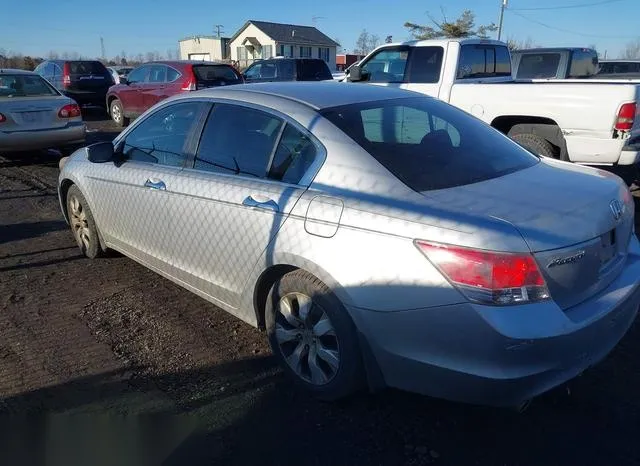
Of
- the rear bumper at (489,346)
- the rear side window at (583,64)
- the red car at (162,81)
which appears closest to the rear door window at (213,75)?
the red car at (162,81)

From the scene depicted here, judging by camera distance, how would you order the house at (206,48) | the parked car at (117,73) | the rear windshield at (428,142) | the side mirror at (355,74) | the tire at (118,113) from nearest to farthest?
1. the rear windshield at (428,142)
2. the side mirror at (355,74)
3. the tire at (118,113)
4. the parked car at (117,73)
5. the house at (206,48)

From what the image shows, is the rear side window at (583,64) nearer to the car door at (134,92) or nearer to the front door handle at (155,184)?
the car door at (134,92)

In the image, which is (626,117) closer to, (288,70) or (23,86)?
(23,86)

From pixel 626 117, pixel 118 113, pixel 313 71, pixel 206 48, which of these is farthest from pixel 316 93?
pixel 206 48

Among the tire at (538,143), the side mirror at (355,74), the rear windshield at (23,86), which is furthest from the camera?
the rear windshield at (23,86)

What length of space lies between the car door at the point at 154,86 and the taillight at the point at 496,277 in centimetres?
1199

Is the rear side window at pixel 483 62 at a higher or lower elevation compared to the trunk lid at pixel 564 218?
higher

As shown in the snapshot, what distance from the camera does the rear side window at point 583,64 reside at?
38.0 feet

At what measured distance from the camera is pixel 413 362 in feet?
8.28

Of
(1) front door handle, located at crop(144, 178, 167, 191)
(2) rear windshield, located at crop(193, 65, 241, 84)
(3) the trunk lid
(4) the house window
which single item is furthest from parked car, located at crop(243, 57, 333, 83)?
(4) the house window

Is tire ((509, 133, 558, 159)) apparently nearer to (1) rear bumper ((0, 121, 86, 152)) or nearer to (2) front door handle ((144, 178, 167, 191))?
(2) front door handle ((144, 178, 167, 191))

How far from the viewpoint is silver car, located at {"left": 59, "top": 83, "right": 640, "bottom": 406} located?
2.35 metres

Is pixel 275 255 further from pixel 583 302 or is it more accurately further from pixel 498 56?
pixel 498 56

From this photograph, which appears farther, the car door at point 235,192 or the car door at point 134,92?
the car door at point 134,92
